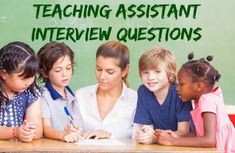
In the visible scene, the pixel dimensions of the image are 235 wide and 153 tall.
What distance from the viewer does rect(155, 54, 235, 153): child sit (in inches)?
131

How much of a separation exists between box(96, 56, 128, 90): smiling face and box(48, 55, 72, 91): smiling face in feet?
0.62

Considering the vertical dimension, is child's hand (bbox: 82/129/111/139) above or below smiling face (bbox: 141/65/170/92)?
below

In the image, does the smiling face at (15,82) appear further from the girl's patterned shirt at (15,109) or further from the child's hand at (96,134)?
the child's hand at (96,134)

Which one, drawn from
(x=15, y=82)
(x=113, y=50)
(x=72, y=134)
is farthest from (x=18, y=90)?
(x=113, y=50)

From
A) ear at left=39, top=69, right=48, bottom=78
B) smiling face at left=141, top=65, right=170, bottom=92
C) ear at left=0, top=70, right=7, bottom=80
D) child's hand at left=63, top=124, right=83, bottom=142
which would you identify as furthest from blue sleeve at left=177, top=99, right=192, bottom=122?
ear at left=0, top=70, right=7, bottom=80

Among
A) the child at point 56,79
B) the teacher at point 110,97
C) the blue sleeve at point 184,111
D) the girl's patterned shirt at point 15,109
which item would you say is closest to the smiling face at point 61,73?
the child at point 56,79

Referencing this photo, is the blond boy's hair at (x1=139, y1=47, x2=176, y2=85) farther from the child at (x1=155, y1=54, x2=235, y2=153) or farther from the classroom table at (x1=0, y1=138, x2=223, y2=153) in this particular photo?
the classroom table at (x1=0, y1=138, x2=223, y2=153)

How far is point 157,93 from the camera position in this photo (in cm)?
378

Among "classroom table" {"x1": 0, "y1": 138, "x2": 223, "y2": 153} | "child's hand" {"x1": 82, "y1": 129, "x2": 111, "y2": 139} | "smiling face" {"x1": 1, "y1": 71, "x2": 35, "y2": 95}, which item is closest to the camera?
"classroom table" {"x1": 0, "y1": 138, "x2": 223, "y2": 153}

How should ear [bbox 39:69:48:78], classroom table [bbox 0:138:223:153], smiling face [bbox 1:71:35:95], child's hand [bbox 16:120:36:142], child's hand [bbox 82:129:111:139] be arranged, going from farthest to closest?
1. ear [bbox 39:69:48:78]
2. child's hand [bbox 82:129:111:139]
3. smiling face [bbox 1:71:35:95]
4. child's hand [bbox 16:120:36:142]
5. classroom table [bbox 0:138:223:153]

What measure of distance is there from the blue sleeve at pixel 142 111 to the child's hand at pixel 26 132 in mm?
733

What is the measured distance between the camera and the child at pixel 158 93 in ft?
12.3

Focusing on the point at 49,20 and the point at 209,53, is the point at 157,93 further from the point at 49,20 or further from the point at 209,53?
the point at 49,20

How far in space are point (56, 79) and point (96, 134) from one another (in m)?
0.45
